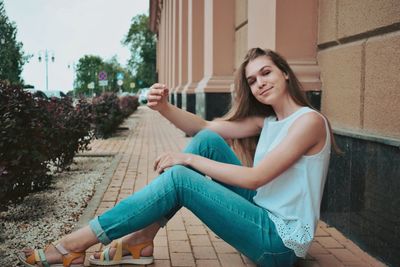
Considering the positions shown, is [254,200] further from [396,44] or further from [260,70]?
[396,44]

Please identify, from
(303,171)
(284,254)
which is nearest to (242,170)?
(303,171)

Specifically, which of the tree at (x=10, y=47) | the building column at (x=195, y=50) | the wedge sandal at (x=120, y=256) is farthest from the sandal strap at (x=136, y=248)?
the tree at (x=10, y=47)

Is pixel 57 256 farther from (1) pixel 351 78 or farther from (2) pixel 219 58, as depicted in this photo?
(2) pixel 219 58

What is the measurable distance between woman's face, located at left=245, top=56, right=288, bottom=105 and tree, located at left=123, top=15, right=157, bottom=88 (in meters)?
75.5

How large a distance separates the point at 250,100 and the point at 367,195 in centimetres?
98

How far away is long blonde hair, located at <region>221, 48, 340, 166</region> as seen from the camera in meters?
2.89

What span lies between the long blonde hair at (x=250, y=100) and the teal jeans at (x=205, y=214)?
528 millimetres

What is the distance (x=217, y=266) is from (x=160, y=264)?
0.34 meters

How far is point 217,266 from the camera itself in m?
3.33

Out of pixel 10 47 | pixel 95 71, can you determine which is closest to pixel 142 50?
pixel 95 71

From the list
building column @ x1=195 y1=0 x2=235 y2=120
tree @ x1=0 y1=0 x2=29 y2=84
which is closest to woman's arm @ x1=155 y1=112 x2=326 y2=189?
building column @ x1=195 y1=0 x2=235 y2=120

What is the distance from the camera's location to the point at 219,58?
10.1 metres

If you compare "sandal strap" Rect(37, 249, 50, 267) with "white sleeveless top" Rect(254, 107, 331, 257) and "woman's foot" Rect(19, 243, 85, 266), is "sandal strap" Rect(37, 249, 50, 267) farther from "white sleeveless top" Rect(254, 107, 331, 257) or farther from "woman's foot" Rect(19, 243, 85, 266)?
"white sleeveless top" Rect(254, 107, 331, 257)

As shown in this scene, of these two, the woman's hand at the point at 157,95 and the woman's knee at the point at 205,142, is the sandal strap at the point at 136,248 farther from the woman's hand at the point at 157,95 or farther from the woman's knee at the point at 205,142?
the woman's hand at the point at 157,95
